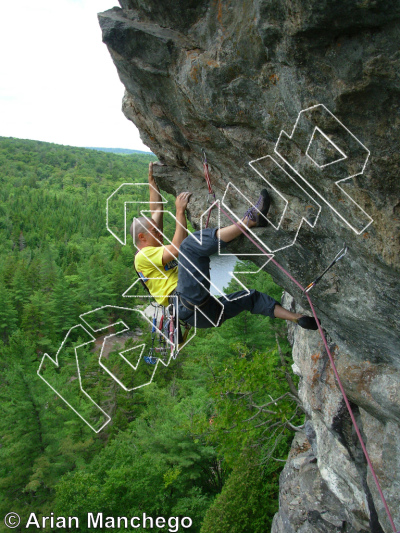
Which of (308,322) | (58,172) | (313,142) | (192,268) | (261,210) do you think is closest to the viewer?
(313,142)

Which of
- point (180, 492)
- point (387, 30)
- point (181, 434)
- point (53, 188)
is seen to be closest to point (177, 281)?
point (387, 30)

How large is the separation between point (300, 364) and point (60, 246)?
5088 centimetres

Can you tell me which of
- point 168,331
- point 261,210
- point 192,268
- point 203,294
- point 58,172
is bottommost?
point 58,172

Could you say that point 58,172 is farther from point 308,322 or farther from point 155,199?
point 308,322

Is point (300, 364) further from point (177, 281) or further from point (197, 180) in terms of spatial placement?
point (197, 180)

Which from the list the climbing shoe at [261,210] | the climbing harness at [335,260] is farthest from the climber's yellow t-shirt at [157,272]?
the climbing harness at [335,260]

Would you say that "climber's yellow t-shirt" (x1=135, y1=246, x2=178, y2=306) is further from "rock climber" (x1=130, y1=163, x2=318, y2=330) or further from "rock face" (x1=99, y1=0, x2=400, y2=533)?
"rock face" (x1=99, y1=0, x2=400, y2=533)

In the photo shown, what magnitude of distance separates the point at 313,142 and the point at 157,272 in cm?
269

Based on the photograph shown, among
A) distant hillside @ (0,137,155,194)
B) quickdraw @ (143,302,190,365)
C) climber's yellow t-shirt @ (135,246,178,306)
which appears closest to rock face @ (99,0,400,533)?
climber's yellow t-shirt @ (135,246,178,306)

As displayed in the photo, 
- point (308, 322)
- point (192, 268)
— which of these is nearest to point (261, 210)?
point (192, 268)

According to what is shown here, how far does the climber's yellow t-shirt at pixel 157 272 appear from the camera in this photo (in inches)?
196

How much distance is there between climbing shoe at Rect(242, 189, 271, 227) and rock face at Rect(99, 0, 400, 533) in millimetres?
80

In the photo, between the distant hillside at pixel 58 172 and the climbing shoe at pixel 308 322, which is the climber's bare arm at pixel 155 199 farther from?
the distant hillside at pixel 58 172

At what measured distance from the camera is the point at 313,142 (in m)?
3.17
